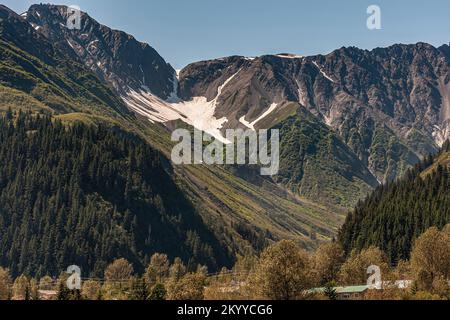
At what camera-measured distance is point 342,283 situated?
7549 inches

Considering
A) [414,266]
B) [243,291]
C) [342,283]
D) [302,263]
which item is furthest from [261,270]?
[342,283]

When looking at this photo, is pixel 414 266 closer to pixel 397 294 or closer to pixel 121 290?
pixel 397 294

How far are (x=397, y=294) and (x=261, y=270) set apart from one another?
30080 mm

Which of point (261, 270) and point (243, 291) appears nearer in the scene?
point (261, 270)
